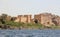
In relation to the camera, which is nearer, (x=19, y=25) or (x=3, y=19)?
(x=3, y=19)

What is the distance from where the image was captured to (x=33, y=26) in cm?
11625

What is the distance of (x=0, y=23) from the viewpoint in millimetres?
106125

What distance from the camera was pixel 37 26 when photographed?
385 feet

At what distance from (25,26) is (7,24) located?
7433mm

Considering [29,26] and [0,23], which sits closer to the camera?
[0,23]

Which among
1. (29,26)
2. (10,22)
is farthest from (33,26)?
(10,22)

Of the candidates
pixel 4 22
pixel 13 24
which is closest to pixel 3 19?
pixel 4 22

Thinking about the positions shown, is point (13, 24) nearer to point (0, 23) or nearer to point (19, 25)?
point (19, 25)

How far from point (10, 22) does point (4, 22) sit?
400 centimetres

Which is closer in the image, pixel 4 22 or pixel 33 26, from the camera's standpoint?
pixel 4 22

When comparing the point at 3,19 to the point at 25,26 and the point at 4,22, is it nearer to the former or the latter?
the point at 4,22

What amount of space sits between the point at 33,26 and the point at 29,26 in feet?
5.41


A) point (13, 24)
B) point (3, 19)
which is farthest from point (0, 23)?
point (13, 24)

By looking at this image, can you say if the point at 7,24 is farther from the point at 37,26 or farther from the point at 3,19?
the point at 37,26
